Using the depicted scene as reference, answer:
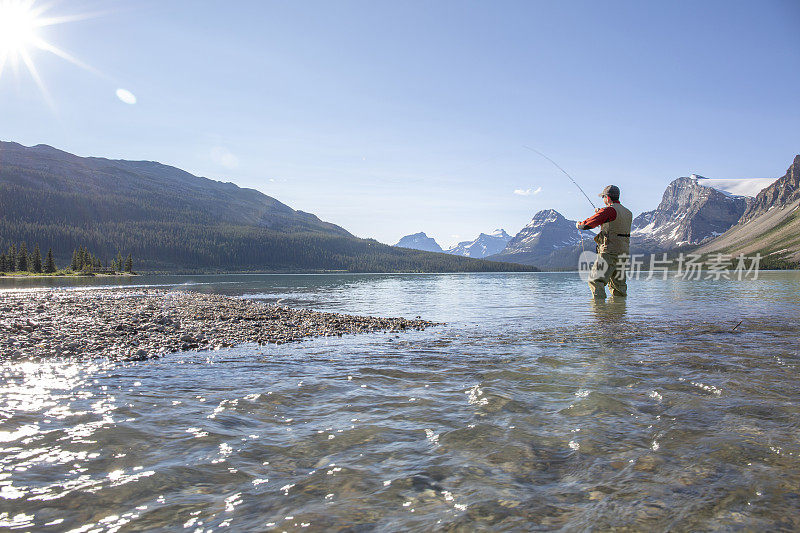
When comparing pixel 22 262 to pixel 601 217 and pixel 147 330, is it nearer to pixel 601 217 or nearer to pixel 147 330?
pixel 147 330

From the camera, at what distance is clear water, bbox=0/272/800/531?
13.8 feet

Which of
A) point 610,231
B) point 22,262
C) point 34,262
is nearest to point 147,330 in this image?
point 610,231

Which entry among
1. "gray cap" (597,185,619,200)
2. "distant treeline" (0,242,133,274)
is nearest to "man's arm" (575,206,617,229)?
"gray cap" (597,185,619,200)

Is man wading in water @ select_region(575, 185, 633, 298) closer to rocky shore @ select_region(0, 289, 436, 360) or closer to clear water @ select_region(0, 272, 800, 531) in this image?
rocky shore @ select_region(0, 289, 436, 360)

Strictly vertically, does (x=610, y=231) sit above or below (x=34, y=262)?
above

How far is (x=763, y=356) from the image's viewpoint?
11.2m

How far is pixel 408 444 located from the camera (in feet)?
19.7

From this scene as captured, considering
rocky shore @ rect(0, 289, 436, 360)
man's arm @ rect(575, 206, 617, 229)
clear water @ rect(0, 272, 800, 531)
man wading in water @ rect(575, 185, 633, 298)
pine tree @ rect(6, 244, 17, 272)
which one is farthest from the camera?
pine tree @ rect(6, 244, 17, 272)

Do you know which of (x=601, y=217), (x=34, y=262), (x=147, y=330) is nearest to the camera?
(x=147, y=330)

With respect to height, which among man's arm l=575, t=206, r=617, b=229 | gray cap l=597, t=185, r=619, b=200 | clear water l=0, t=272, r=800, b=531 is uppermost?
gray cap l=597, t=185, r=619, b=200

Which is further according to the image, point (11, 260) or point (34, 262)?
point (34, 262)

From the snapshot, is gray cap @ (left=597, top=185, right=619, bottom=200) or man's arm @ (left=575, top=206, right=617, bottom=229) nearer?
man's arm @ (left=575, top=206, right=617, bottom=229)

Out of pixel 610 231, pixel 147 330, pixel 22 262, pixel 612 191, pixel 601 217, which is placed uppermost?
pixel 612 191

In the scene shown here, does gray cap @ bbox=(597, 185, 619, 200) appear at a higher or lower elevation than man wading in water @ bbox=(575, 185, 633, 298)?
higher
